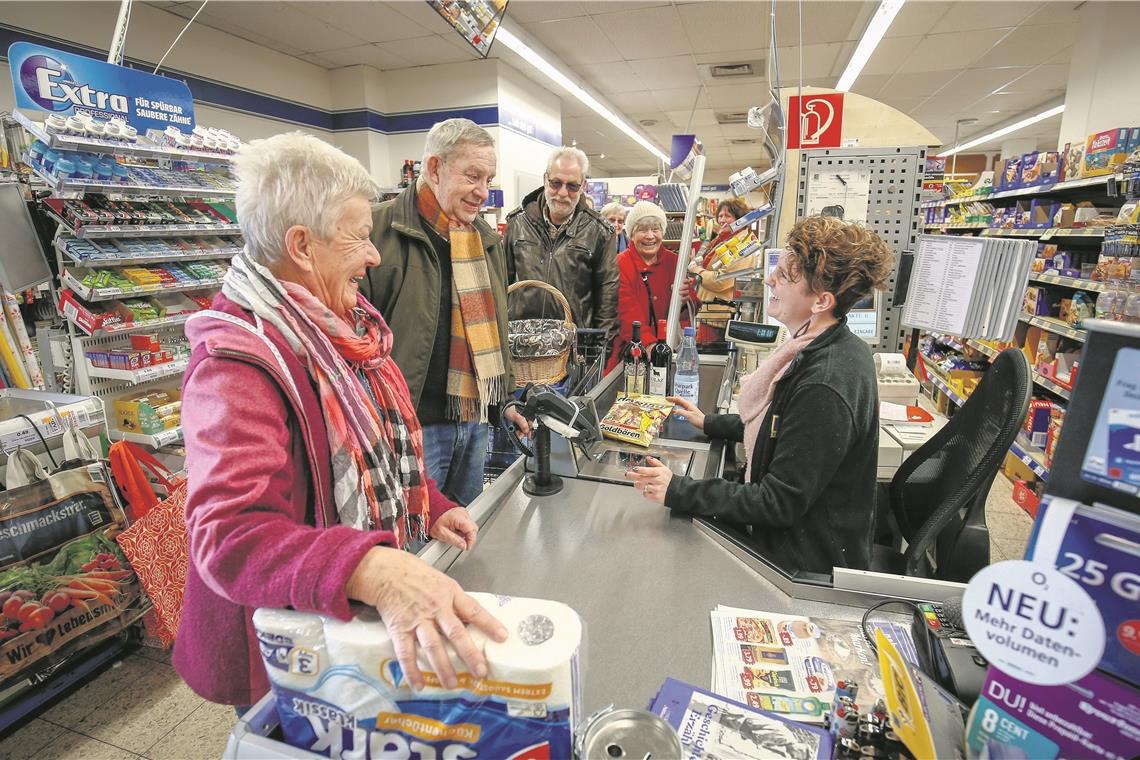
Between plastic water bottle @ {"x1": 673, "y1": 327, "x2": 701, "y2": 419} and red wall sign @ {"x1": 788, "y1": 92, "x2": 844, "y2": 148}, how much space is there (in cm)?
124

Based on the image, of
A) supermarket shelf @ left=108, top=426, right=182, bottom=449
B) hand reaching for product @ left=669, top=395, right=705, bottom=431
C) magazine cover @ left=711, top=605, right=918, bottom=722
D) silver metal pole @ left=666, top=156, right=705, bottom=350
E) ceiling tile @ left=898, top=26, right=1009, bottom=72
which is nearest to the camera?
magazine cover @ left=711, top=605, right=918, bottom=722

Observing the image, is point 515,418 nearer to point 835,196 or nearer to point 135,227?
point 835,196

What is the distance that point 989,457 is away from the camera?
1381 mm

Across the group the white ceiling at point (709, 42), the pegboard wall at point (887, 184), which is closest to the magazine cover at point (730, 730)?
the pegboard wall at point (887, 184)

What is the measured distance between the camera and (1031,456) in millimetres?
4211

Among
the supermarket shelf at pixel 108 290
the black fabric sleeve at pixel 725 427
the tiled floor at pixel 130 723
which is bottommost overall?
the tiled floor at pixel 130 723

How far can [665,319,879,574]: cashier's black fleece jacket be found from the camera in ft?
4.66

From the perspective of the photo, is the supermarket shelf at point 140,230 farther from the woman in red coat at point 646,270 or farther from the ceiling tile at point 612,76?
the ceiling tile at point 612,76

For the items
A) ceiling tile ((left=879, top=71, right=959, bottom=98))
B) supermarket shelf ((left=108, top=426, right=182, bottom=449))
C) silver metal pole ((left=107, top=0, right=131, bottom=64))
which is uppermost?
ceiling tile ((left=879, top=71, right=959, bottom=98))

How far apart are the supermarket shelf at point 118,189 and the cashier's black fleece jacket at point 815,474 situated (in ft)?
10.6

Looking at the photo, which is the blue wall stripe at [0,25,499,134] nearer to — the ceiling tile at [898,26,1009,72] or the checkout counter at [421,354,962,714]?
the checkout counter at [421,354,962,714]

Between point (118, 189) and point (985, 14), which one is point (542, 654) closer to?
point (118, 189)

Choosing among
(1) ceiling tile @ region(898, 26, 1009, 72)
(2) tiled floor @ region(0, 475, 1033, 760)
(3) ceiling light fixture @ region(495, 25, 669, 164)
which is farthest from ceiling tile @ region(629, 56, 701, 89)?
(2) tiled floor @ region(0, 475, 1033, 760)

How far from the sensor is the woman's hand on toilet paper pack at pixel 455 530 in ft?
4.33
